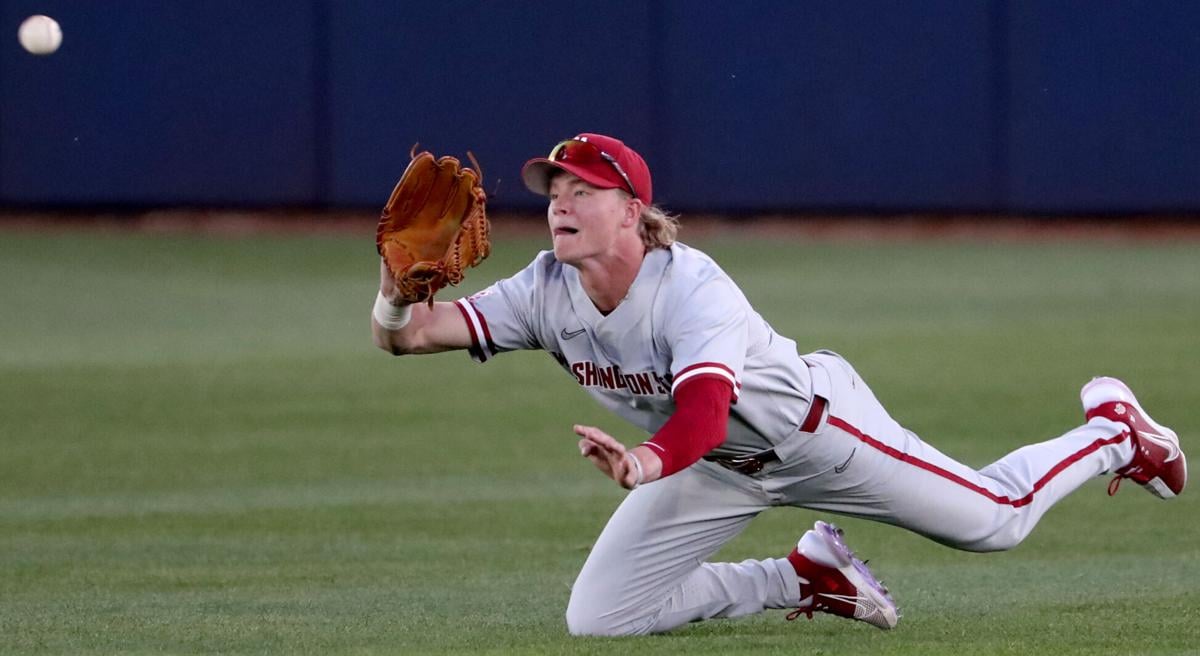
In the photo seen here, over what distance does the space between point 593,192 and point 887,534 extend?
10.9 ft

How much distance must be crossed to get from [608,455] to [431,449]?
219 inches

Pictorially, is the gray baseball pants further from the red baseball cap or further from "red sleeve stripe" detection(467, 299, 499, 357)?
the red baseball cap

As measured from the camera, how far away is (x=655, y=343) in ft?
15.2

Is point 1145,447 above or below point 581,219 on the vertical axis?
below

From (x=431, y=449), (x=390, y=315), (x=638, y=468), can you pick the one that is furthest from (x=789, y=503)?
(x=431, y=449)

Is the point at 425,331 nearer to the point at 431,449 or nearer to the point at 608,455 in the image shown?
the point at 608,455

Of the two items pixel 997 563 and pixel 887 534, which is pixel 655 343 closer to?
pixel 997 563

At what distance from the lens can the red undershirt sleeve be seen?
4.22m

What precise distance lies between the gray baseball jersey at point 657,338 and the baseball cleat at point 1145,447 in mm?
1161

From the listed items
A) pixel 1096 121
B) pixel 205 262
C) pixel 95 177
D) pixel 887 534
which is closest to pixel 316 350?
pixel 205 262

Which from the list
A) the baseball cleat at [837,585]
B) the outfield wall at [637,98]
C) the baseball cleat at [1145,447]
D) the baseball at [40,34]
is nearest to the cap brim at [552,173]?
the baseball cleat at [837,585]

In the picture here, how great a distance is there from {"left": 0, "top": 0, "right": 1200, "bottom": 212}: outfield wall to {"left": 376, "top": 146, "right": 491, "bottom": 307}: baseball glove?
473 inches

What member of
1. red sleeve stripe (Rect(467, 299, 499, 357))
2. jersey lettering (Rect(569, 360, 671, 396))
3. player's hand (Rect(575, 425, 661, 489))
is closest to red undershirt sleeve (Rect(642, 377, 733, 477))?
player's hand (Rect(575, 425, 661, 489))

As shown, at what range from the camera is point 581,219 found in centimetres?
460
